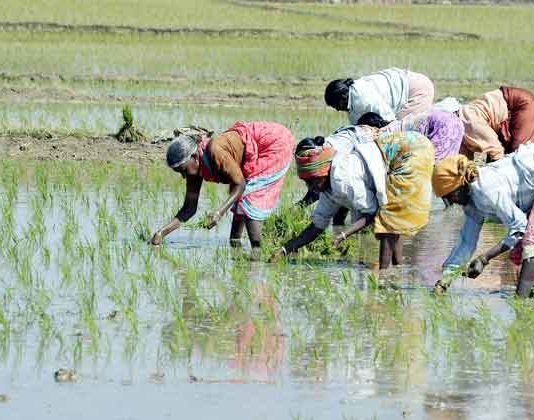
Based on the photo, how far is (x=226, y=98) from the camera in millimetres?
16750

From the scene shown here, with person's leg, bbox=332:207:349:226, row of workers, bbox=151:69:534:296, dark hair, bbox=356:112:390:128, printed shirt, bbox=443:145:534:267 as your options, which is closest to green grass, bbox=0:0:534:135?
person's leg, bbox=332:207:349:226

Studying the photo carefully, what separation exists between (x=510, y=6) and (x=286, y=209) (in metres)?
27.0

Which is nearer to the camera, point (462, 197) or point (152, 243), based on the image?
point (462, 197)

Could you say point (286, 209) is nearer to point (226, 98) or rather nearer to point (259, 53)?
point (226, 98)

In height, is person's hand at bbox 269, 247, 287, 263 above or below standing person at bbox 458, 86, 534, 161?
below

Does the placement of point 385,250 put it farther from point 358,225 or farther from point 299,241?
point 299,241

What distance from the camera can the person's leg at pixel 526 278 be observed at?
653 centimetres

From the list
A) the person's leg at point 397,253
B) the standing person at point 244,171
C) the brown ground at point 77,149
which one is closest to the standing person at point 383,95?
the standing person at point 244,171

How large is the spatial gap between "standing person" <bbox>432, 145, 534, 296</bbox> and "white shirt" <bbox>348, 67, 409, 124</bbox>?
6.41 ft

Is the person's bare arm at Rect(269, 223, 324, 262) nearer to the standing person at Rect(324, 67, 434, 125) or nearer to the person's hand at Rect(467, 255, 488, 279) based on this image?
the standing person at Rect(324, 67, 434, 125)

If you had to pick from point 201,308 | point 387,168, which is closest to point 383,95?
point 387,168

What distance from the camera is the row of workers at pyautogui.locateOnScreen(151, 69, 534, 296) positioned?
21.5 feet

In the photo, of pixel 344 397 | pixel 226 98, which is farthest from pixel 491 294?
pixel 226 98

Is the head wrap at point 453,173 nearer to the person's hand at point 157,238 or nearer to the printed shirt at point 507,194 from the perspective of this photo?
the printed shirt at point 507,194
